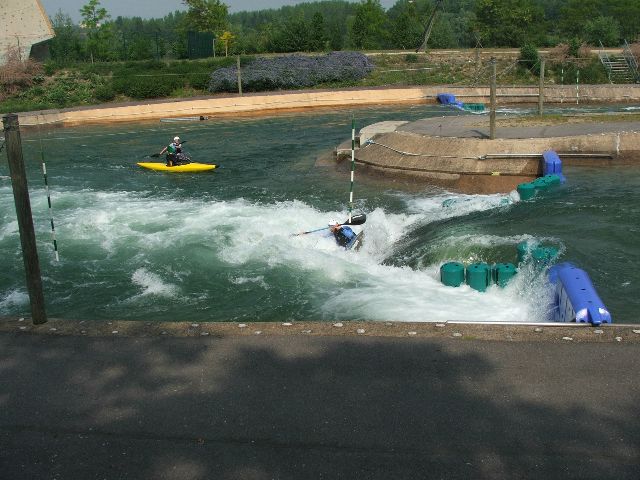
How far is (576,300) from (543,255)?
363cm

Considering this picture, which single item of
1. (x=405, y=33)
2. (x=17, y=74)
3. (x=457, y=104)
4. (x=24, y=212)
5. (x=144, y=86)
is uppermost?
(x=405, y=33)

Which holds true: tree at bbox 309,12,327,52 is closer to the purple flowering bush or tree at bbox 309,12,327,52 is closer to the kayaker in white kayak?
the purple flowering bush

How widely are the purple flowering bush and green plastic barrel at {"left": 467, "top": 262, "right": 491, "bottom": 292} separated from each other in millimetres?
35685

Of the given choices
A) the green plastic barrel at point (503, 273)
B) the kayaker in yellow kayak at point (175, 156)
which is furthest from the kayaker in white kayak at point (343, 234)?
the kayaker in yellow kayak at point (175, 156)

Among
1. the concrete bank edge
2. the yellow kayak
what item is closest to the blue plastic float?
the yellow kayak

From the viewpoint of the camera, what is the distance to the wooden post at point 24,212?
27.1 feet

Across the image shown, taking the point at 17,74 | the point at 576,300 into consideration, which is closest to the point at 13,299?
the point at 576,300

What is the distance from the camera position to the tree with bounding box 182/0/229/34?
199 feet

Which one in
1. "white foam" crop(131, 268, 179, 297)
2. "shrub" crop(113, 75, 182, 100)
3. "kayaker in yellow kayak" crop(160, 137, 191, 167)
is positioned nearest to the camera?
"white foam" crop(131, 268, 179, 297)

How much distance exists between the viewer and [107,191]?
2181 cm

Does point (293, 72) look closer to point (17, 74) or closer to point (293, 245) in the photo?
point (17, 74)

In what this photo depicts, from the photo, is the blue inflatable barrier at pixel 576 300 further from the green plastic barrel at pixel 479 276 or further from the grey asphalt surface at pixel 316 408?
the green plastic barrel at pixel 479 276

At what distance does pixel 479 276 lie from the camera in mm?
11781

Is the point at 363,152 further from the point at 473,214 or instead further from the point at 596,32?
the point at 596,32
